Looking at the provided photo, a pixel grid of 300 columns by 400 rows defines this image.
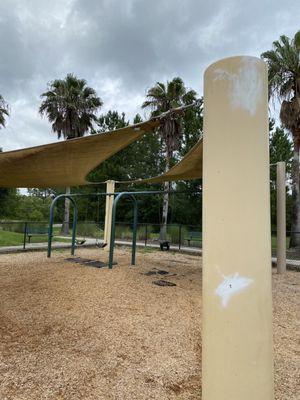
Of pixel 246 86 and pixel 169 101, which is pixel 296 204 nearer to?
pixel 169 101

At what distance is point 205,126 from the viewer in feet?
4.50

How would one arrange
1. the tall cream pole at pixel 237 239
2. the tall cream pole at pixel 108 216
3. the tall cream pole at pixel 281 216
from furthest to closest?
the tall cream pole at pixel 108 216 → the tall cream pole at pixel 281 216 → the tall cream pole at pixel 237 239

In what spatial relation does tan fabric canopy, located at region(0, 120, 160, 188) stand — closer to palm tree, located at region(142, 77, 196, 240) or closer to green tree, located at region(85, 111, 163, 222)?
palm tree, located at region(142, 77, 196, 240)

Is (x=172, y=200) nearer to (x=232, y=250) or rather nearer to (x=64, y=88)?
(x=64, y=88)

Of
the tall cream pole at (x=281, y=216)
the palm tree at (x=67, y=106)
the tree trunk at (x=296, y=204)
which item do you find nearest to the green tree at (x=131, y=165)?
the palm tree at (x=67, y=106)

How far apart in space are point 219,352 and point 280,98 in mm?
11611

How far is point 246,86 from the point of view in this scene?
50.3 inches

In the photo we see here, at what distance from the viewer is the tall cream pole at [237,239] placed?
1199mm

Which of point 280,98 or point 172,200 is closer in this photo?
point 280,98

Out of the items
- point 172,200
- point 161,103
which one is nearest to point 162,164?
point 172,200

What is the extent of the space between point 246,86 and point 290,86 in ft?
36.7

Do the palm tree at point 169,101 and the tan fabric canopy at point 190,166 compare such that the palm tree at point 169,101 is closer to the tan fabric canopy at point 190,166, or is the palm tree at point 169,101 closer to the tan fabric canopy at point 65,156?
the tan fabric canopy at point 190,166

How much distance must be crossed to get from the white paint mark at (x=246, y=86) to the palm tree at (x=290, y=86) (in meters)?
10.4

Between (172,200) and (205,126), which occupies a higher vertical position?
(172,200)
